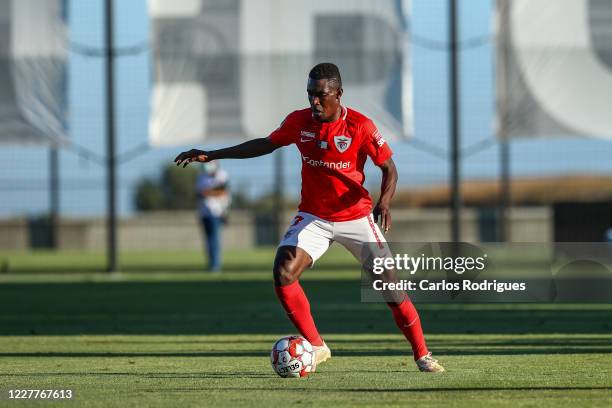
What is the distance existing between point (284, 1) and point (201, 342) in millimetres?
15450

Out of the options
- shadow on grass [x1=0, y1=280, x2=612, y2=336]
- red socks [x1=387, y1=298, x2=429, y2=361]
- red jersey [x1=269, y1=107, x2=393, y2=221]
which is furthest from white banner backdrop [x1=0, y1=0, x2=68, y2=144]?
red socks [x1=387, y1=298, x2=429, y2=361]

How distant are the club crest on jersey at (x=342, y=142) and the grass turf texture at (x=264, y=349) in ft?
5.07

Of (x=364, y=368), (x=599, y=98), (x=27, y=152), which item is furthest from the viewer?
(x=27, y=152)

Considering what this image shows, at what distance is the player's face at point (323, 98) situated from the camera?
9148mm

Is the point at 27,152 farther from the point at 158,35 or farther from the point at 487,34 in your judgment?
the point at 487,34

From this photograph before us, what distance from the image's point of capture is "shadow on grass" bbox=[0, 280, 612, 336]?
13242 millimetres

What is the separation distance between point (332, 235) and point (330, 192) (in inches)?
12.0

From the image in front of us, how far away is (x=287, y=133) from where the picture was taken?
9531 mm

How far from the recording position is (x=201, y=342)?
1195 cm

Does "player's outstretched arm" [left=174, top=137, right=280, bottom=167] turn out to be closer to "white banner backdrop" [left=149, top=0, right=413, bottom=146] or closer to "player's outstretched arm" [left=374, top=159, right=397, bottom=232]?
"player's outstretched arm" [left=374, top=159, right=397, bottom=232]

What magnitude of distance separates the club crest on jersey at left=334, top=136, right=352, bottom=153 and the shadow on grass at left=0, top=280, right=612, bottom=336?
371 centimetres

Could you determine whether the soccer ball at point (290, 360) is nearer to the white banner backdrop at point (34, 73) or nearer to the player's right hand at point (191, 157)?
the player's right hand at point (191, 157)

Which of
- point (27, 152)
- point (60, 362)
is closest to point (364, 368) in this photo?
point (60, 362)

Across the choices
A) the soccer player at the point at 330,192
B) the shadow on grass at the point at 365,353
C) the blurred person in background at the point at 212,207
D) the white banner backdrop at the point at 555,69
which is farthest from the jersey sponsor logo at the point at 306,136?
the white banner backdrop at the point at 555,69
